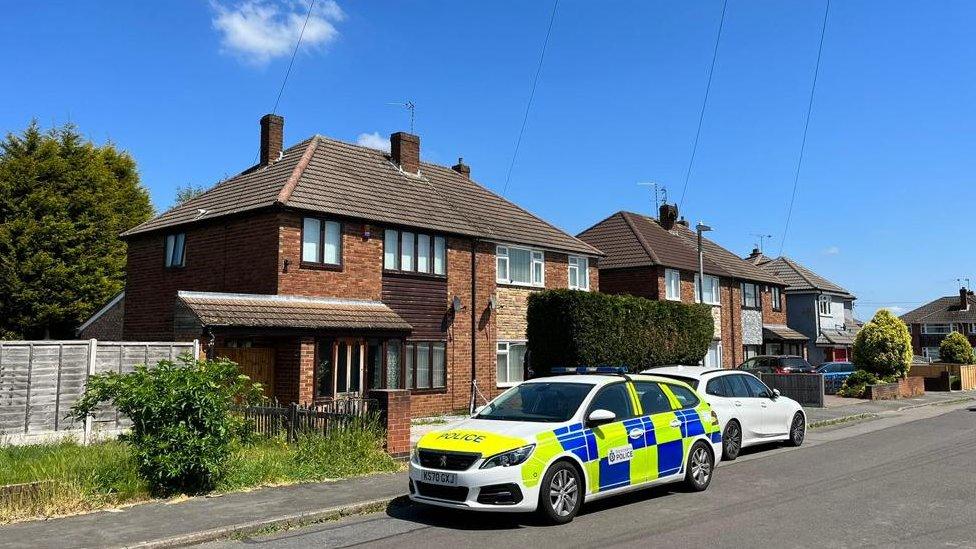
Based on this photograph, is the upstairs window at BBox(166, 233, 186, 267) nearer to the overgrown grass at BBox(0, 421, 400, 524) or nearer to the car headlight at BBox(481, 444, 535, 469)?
the overgrown grass at BBox(0, 421, 400, 524)

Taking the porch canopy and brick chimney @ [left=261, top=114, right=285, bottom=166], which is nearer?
brick chimney @ [left=261, top=114, right=285, bottom=166]

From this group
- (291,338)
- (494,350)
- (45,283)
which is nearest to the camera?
(291,338)

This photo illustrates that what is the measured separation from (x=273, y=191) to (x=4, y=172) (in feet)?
58.9

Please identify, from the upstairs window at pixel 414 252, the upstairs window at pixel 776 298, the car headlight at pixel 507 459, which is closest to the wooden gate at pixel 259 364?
the upstairs window at pixel 414 252

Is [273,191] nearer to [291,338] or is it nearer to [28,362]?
[291,338]

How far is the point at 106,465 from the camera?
9.68m

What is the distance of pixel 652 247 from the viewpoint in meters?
33.5

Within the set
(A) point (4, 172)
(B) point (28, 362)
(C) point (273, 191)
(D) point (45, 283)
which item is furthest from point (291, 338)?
(A) point (4, 172)

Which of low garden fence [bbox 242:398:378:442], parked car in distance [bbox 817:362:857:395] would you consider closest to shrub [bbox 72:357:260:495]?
low garden fence [bbox 242:398:378:442]

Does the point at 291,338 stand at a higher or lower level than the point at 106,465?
higher

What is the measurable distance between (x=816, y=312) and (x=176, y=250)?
3847 cm

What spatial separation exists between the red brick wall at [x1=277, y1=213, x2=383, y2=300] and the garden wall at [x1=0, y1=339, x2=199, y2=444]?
4991mm

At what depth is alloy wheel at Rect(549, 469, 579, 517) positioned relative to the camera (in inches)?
313

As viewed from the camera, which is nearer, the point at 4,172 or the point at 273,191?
the point at 273,191
